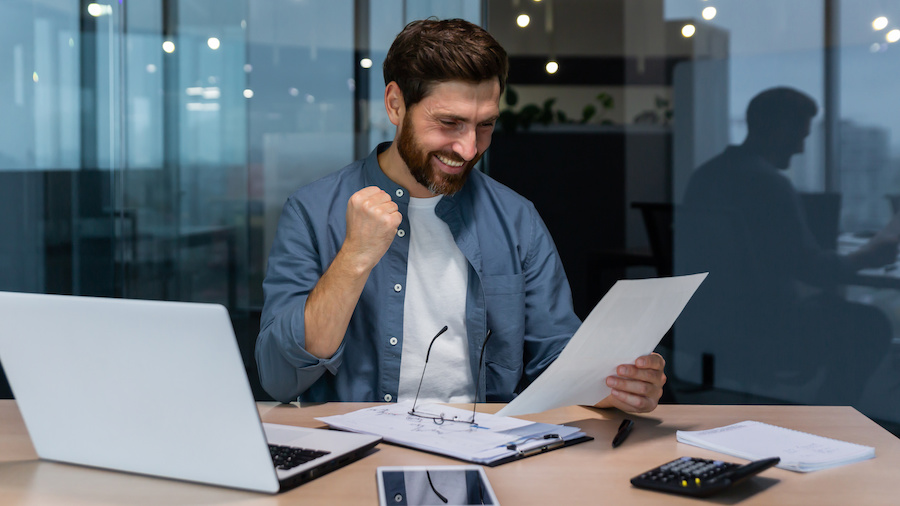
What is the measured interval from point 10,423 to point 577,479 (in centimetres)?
88

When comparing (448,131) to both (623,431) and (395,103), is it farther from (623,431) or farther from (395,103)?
(623,431)

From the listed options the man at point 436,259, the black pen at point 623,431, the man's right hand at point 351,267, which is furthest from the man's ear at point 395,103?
the black pen at point 623,431

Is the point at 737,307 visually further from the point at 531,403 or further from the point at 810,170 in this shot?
the point at 531,403

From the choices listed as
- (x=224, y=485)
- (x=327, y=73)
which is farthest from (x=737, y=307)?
(x=224, y=485)

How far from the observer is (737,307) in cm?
293

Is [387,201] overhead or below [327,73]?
below

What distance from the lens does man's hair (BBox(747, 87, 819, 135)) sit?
284 cm

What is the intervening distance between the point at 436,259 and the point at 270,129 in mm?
1648

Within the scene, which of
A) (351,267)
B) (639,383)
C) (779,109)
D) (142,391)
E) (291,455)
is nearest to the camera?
(142,391)

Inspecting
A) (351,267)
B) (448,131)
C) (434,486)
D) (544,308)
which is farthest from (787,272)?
(434,486)

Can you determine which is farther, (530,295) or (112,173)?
(112,173)

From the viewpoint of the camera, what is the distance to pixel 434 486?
89 centimetres

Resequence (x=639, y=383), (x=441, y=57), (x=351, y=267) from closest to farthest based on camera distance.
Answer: (x=639, y=383) < (x=351, y=267) < (x=441, y=57)

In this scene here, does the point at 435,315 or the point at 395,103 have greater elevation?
the point at 395,103
